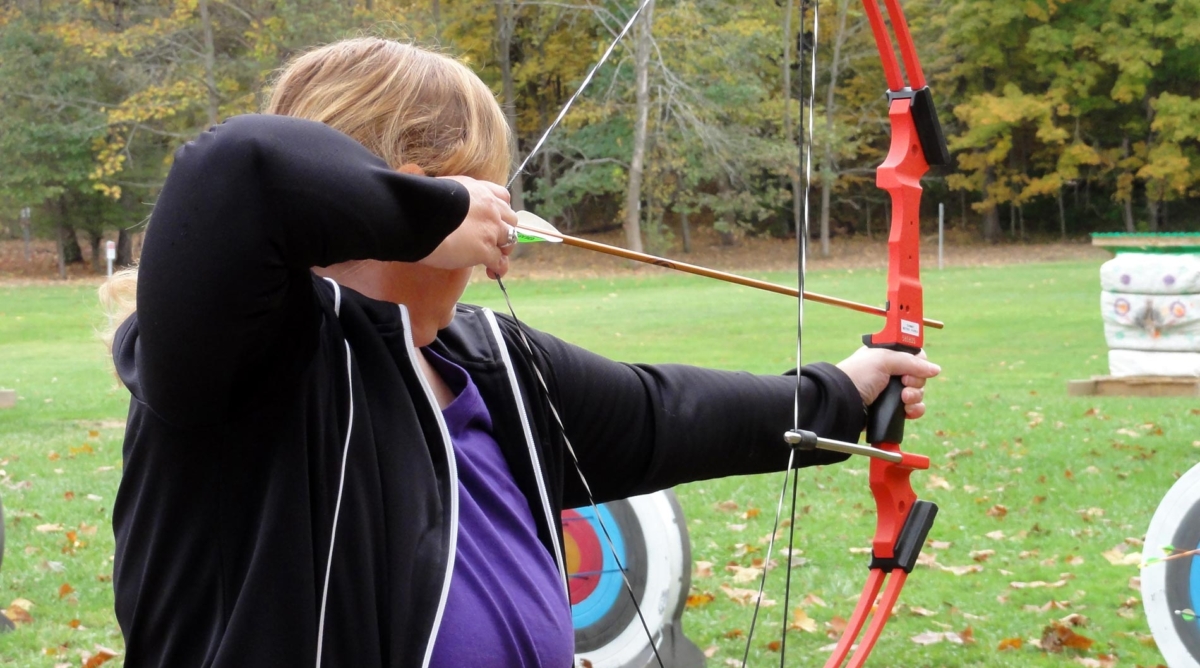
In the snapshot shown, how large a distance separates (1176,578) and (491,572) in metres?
2.22

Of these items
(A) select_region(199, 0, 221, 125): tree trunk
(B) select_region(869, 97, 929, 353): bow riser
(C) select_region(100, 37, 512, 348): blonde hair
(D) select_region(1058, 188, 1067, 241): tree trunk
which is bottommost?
(D) select_region(1058, 188, 1067, 241): tree trunk

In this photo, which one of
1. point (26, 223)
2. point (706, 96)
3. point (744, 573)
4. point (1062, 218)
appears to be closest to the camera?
point (744, 573)

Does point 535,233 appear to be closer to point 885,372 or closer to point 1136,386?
point 885,372

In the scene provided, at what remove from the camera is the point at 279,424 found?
111 centimetres

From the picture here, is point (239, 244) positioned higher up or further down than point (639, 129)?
further down

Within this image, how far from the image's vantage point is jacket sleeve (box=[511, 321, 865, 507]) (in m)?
1.60

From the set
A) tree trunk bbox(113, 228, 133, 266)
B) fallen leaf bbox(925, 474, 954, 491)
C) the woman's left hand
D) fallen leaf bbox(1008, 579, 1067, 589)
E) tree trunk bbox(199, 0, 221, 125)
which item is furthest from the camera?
tree trunk bbox(113, 228, 133, 266)

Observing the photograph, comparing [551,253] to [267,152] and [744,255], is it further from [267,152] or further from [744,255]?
[267,152]

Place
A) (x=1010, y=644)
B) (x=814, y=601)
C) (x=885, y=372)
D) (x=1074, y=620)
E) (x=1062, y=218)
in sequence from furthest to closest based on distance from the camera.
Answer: (x=1062, y=218) → (x=814, y=601) → (x=1074, y=620) → (x=1010, y=644) → (x=885, y=372)

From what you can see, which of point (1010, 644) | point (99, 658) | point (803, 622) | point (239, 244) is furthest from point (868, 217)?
point (239, 244)

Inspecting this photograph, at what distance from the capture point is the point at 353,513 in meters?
1.14

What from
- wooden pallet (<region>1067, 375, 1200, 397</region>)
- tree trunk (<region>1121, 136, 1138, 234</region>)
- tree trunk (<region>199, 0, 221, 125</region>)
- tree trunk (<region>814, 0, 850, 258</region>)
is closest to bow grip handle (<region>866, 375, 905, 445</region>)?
wooden pallet (<region>1067, 375, 1200, 397</region>)

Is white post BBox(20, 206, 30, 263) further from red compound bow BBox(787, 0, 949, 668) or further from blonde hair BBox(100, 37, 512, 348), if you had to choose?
blonde hair BBox(100, 37, 512, 348)

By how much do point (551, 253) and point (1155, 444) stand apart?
21.7 meters
